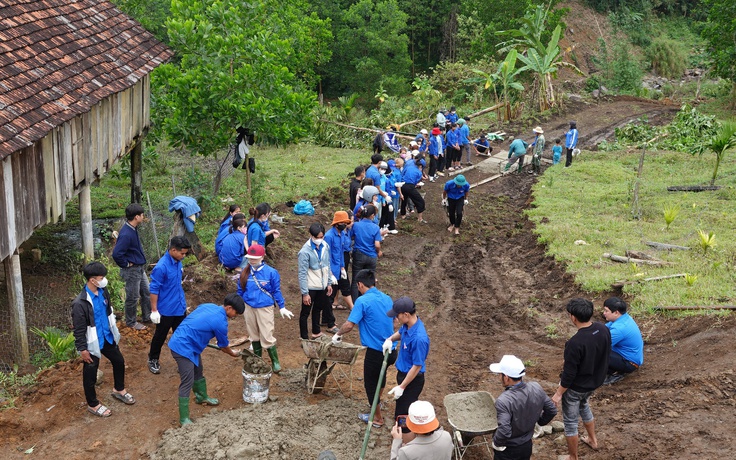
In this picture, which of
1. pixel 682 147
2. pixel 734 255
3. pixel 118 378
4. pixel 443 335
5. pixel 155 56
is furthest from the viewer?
pixel 682 147

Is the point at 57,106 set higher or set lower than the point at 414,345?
higher

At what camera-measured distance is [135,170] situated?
16.3 metres

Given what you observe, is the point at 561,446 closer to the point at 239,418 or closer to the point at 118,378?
the point at 239,418

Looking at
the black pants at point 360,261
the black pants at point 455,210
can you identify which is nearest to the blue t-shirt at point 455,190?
the black pants at point 455,210

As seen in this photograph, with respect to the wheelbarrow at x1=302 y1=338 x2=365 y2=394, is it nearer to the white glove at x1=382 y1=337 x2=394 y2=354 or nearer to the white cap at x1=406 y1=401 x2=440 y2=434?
the white glove at x1=382 y1=337 x2=394 y2=354

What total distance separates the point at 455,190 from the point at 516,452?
31.8ft

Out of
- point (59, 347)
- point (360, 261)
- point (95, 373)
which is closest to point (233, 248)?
point (360, 261)

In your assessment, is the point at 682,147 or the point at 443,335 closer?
the point at 443,335

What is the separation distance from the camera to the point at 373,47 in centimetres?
3606

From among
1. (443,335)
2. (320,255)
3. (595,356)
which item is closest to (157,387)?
(320,255)

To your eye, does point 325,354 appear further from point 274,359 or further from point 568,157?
point 568,157

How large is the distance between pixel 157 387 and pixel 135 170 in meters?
8.51

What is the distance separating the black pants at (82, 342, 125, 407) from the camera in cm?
799

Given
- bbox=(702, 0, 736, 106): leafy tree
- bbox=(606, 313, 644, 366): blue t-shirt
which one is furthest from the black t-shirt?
bbox=(702, 0, 736, 106): leafy tree
